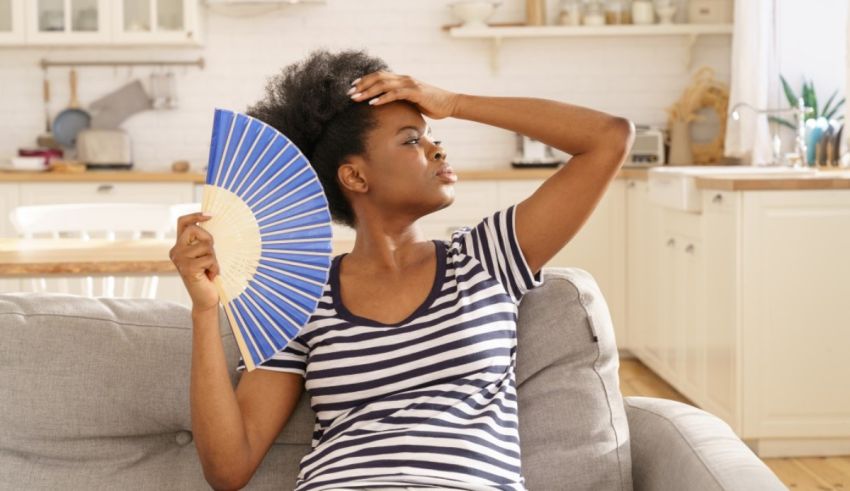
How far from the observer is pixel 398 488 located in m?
1.50

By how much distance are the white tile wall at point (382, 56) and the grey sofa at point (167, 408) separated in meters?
4.34

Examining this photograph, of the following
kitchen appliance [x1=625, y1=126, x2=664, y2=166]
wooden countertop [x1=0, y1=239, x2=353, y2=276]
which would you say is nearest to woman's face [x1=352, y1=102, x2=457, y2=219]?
wooden countertop [x1=0, y1=239, x2=353, y2=276]

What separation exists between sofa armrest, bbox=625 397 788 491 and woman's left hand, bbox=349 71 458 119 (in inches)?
24.2

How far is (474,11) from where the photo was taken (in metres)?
5.86

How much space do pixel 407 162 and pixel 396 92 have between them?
109 mm

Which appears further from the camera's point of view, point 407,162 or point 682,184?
point 682,184

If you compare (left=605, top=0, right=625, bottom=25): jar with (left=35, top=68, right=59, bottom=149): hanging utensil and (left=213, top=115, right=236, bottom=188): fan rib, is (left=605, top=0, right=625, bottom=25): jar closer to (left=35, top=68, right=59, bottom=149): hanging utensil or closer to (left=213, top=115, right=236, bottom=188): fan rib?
(left=35, top=68, right=59, bottom=149): hanging utensil

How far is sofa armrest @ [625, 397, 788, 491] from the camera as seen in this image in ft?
4.92

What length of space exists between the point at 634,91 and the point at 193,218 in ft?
15.9

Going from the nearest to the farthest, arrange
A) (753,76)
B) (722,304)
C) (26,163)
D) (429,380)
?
(429,380)
(722,304)
(753,76)
(26,163)

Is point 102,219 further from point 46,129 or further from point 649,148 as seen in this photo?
point 649,148

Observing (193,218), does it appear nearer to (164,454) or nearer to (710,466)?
(164,454)

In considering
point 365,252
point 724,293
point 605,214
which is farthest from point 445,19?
point 365,252

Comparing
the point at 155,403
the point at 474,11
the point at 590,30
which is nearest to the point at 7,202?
the point at 474,11
